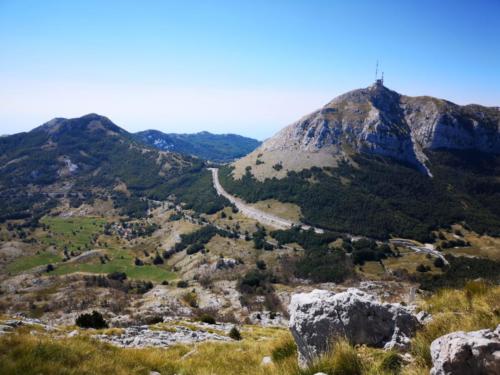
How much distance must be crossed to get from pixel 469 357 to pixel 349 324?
348 cm

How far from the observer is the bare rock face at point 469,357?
6.02 metres

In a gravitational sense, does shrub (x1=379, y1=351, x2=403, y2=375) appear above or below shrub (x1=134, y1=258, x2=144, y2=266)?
above

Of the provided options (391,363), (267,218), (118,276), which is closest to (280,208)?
(267,218)

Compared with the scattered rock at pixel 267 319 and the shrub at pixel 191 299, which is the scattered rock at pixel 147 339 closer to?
the scattered rock at pixel 267 319

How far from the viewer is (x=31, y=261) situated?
158 meters

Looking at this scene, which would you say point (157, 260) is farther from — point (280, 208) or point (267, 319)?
point (267, 319)

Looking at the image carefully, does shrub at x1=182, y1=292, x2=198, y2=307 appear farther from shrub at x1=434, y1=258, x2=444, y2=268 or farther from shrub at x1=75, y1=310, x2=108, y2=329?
shrub at x1=434, y1=258, x2=444, y2=268

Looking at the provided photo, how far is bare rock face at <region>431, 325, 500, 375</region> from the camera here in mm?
6023

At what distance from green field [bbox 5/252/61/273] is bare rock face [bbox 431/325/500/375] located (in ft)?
590

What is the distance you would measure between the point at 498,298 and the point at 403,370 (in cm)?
570

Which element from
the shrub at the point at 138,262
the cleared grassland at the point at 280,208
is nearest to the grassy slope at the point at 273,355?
the shrub at the point at 138,262

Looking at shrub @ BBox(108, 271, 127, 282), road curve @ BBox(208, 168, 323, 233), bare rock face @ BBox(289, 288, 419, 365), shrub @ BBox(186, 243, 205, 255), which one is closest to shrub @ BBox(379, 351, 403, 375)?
bare rock face @ BBox(289, 288, 419, 365)

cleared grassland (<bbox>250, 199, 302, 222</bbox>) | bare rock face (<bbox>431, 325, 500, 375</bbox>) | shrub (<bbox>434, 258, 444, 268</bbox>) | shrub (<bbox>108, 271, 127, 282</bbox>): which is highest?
bare rock face (<bbox>431, 325, 500, 375</bbox>)

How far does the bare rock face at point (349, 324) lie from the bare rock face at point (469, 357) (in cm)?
271
